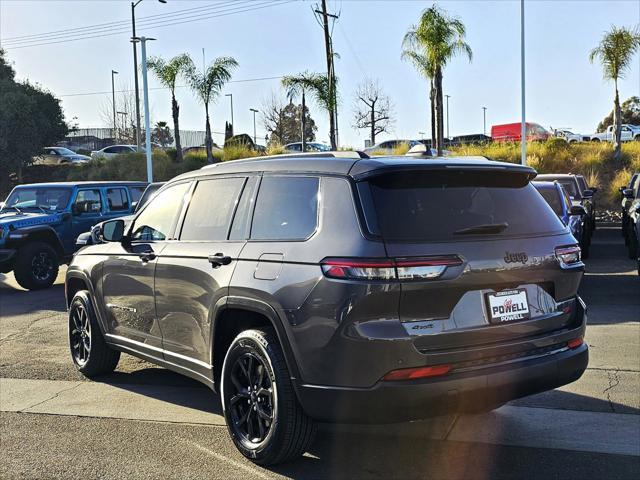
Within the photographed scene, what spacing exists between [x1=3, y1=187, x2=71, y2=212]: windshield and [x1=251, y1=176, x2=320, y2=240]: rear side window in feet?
31.3

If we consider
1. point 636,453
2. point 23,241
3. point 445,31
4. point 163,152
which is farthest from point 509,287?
point 163,152

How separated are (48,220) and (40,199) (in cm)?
84

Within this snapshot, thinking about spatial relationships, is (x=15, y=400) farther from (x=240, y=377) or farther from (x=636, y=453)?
(x=636, y=453)

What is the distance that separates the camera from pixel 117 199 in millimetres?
13844

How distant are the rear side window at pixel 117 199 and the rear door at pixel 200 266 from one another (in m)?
9.01

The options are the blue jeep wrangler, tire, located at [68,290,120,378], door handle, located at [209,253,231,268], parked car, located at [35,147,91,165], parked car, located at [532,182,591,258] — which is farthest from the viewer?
parked car, located at [35,147,91,165]

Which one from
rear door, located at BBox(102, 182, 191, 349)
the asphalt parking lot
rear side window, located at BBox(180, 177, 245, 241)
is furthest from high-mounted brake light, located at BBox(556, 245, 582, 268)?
rear door, located at BBox(102, 182, 191, 349)

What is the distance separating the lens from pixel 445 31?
28.8m

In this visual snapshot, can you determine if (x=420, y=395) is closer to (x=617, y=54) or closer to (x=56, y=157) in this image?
(x=617, y=54)

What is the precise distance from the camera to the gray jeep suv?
362 centimetres

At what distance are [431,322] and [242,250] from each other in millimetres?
1377

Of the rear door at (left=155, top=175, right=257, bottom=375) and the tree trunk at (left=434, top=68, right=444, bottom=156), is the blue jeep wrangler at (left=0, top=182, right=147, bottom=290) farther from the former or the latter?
the tree trunk at (left=434, top=68, right=444, bottom=156)

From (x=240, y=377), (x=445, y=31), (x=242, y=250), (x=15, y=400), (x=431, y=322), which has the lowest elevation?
(x=15, y=400)

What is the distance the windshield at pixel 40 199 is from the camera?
13.1 m
